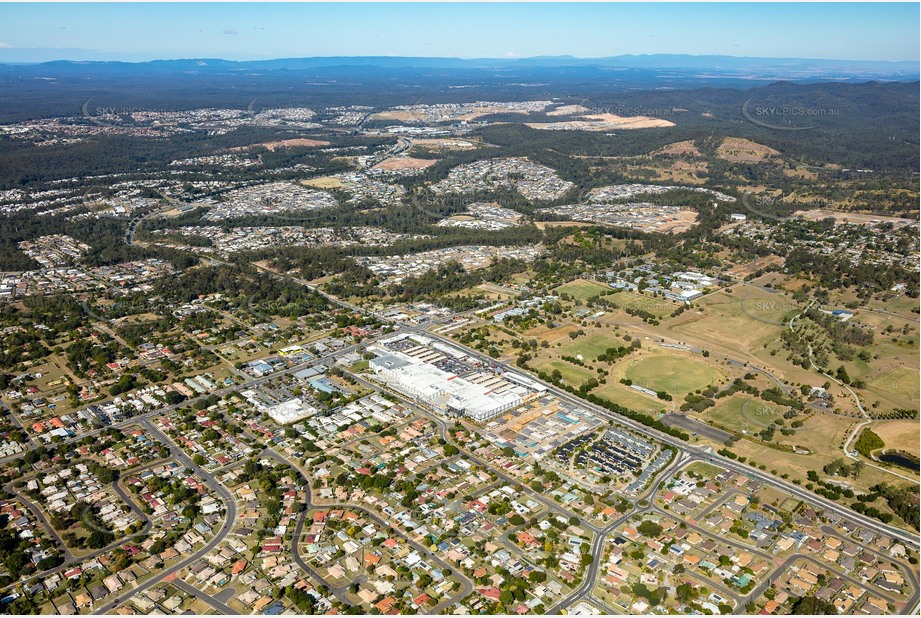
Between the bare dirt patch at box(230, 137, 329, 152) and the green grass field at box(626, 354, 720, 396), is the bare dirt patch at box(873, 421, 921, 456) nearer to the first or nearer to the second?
the green grass field at box(626, 354, 720, 396)

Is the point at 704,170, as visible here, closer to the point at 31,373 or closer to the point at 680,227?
the point at 680,227

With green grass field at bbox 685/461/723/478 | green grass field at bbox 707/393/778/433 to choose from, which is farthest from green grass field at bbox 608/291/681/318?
green grass field at bbox 685/461/723/478

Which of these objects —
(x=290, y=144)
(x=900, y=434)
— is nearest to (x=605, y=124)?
(x=290, y=144)

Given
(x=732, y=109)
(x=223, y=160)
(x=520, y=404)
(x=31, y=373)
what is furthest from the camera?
(x=732, y=109)

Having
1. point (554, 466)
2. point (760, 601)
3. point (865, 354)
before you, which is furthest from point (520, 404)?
point (865, 354)

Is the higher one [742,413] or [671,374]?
[671,374]

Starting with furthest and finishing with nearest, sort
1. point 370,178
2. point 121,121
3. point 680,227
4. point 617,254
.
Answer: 1. point 121,121
2. point 370,178
3. point 680,227
4. point 617,254

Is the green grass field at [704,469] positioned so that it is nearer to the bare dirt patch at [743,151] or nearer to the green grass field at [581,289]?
the green grass field at [581,289]

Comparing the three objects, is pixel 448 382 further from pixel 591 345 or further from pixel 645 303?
pixel 645 303
